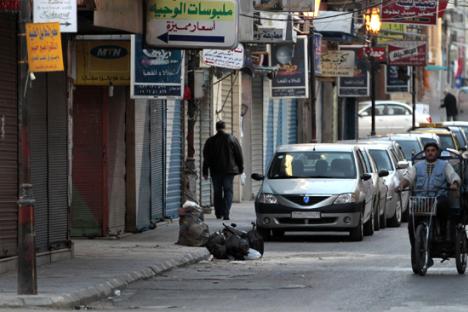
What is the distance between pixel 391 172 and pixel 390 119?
28.0 m

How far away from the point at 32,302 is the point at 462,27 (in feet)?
263

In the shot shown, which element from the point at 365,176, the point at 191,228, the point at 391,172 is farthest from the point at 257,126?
the point at 191,228

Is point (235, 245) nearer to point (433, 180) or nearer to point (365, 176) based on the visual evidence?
point (433, 180)

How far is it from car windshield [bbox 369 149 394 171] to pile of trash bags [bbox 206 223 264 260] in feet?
30.7

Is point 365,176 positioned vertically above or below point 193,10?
below

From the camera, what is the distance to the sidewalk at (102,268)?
49.5ft

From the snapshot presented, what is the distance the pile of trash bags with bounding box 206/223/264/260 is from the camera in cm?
2139

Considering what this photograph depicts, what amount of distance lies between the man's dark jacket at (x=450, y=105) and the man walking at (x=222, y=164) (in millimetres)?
36620

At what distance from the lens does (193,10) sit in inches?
812

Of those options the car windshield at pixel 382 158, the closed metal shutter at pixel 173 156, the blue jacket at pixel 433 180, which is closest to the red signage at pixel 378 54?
the car windshield at pixel 382 158

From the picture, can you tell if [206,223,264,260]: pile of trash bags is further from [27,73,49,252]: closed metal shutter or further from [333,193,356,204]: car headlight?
Answer: [333,193,356,204]: car headlight

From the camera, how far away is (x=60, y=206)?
2011 centimetres

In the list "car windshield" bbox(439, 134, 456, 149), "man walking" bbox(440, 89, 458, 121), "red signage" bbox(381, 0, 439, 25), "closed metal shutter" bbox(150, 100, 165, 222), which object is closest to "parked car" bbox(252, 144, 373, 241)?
"closed metal shutter" bbox(150, 100, 165, 222)

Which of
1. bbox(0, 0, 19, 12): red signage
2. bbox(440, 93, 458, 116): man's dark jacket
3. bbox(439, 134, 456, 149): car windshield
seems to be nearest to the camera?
bbox(0, 0, 19, 12): red signage
